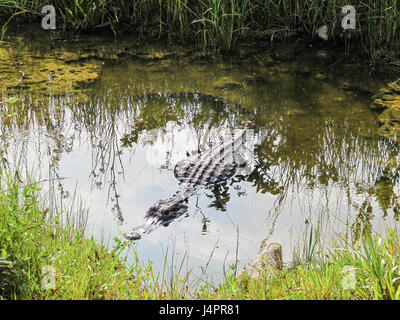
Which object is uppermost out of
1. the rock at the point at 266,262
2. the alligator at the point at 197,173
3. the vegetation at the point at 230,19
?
the vegetation at the point at 230,19

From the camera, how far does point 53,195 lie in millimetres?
3619

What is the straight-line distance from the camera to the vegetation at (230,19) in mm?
6156

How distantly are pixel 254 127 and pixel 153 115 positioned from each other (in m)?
1.10

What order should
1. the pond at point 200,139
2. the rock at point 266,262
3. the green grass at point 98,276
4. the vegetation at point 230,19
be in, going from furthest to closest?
1. the vegetation at point 230,19
2. the pond at point 200,139
3. the rock at point 266,262
4. the green grass at point 98,276

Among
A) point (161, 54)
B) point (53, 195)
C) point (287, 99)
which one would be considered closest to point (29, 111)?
point (53, 195)

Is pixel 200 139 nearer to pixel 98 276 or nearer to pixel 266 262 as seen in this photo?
pixel 266 262

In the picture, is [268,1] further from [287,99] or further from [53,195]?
[53,195]

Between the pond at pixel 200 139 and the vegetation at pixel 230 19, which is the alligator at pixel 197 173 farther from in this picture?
the vegetation at pixel 230 19

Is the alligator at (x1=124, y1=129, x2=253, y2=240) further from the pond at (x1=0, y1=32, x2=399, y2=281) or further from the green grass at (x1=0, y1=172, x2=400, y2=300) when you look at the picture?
the green grass at (x1=0, y1=172, x2=400, y2=300)

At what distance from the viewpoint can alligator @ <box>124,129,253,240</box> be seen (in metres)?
3.55

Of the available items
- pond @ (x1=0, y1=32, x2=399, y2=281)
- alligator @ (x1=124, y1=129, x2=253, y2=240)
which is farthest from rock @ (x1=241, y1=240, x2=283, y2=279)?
alligator @ (x1=124, y1=129, x2=253, y2=240)

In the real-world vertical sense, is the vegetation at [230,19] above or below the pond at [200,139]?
above

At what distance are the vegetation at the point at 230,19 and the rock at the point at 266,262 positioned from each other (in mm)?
3904

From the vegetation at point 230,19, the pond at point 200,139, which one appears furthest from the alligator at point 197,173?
the vegetation at point 230,19
